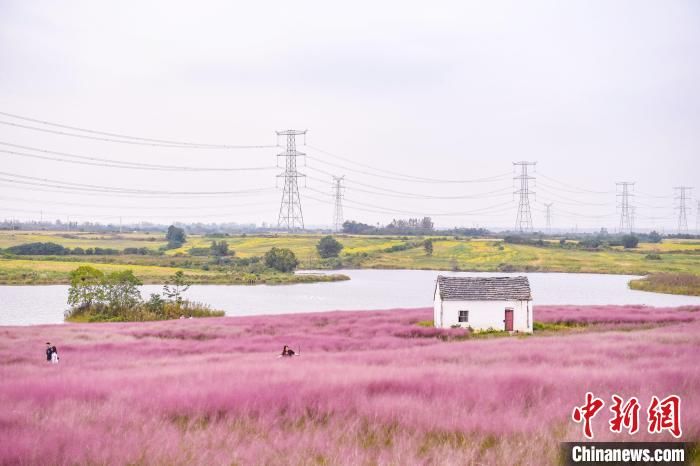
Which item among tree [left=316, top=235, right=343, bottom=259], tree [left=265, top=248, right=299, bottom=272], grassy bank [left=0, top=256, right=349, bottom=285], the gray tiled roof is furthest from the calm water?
tree [left=316, top=235, right=343, bottom=259]

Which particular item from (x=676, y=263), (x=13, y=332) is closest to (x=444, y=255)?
(x=676, y=263)

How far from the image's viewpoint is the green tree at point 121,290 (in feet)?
185

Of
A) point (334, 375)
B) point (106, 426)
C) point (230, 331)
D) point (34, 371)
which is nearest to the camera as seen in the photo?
point (106, 426)

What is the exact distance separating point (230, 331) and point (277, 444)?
3278 centimetres

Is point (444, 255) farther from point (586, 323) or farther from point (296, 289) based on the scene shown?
point (586, 323)

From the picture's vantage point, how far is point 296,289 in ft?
301

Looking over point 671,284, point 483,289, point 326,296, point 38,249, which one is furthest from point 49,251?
point 483,289

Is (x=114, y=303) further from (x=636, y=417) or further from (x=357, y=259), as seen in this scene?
(x=357, y=259)

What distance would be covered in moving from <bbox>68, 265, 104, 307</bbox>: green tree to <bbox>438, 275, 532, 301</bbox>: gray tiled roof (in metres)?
30.1

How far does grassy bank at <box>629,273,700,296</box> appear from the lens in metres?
92.1

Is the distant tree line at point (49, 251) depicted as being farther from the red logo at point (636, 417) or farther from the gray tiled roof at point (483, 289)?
the red logo at point (636, 417)

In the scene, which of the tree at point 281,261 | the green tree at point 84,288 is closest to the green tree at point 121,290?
the green tree at point 84,288

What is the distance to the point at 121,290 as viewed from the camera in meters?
57.0

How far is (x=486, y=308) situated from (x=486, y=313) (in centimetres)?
30
